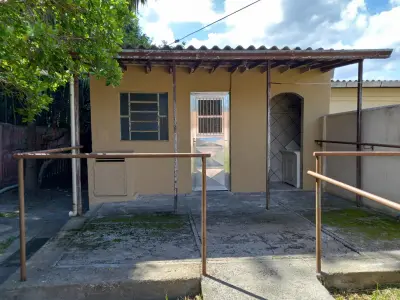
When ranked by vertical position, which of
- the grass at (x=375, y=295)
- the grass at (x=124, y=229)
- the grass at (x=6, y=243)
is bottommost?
the grass at (x=375, y=295)

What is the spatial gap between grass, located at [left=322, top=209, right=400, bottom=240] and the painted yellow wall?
155 inches

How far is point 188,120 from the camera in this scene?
A: 253 inches

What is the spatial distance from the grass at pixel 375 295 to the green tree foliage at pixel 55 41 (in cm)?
361

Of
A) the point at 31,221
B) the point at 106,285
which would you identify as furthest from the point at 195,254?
the point at 31,221

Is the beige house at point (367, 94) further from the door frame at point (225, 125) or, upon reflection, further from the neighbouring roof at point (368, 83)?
the door frame at point (225, 125)

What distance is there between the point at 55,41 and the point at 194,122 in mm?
3660

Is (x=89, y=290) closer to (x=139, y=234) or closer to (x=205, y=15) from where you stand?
(x=139, y=234)

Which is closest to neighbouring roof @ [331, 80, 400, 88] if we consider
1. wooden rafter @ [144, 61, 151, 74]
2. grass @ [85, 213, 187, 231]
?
wooden rafter @ [144, 61, 151, 74]

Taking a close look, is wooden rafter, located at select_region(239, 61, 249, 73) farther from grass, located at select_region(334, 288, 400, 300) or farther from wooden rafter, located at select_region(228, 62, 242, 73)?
grass, located at select_region(334, 288, 400, 300)

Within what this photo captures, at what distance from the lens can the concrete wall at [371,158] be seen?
189 inches

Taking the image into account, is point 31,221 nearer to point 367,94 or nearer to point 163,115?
point 163,115

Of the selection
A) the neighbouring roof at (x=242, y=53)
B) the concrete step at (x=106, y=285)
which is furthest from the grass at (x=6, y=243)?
the neighbouring roof at (x=242, y=53)

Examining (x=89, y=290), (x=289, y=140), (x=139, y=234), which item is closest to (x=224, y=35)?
(x=289, y=140)

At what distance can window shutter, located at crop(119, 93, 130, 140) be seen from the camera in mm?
6285
